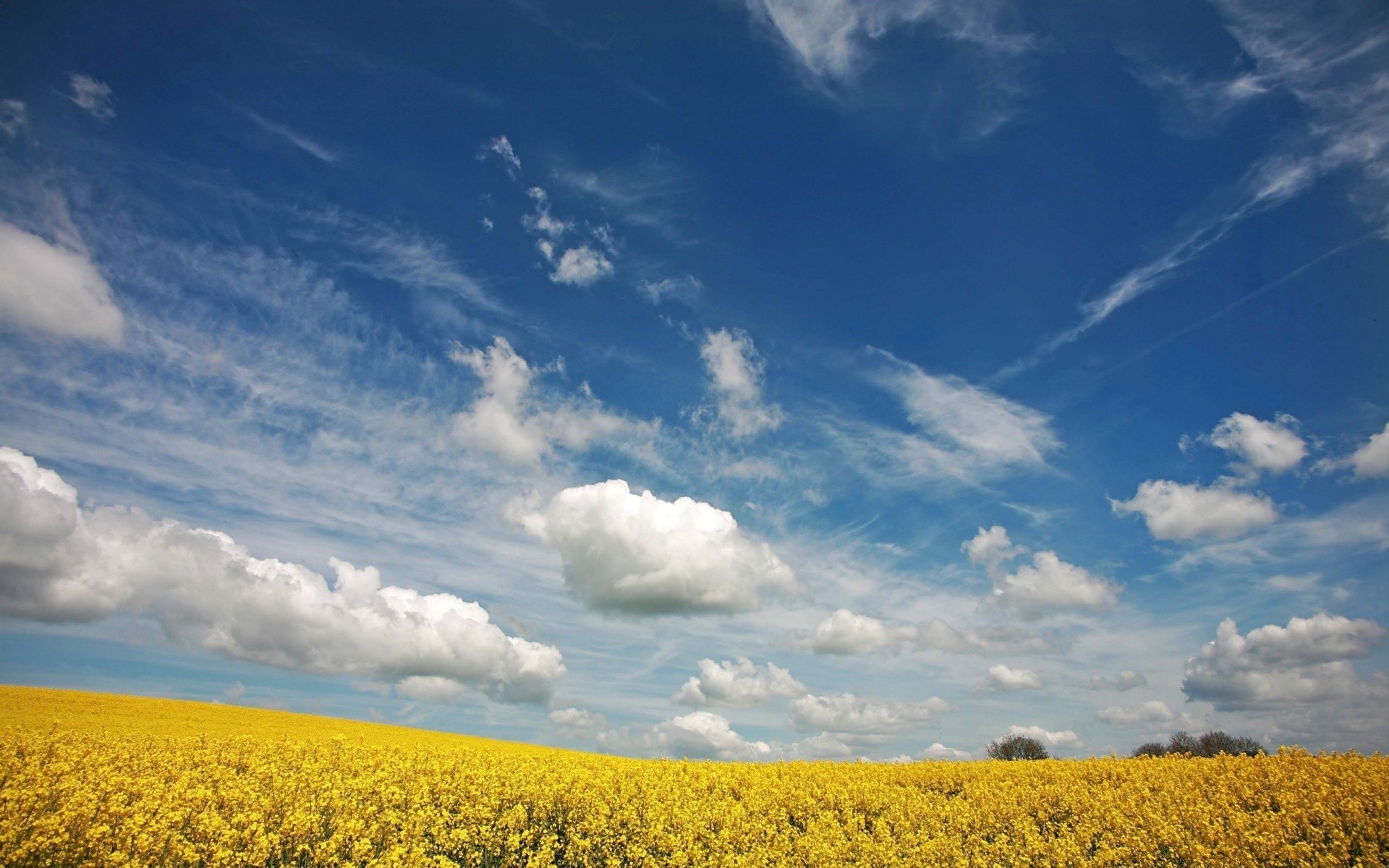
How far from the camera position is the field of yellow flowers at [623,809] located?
11461 mm

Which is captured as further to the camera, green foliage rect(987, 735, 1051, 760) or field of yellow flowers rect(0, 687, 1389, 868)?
green foliage rect(987, 735, 1051, 760)

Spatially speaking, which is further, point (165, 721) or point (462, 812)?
point (165, 721)

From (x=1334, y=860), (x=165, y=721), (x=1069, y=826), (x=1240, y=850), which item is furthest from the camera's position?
(x=165, y=721)

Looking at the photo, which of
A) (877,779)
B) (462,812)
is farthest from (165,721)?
(877,779)

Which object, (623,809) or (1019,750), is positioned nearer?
(623,809)

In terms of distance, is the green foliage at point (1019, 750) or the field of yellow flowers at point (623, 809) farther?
the green foliage at point (1019, 750)

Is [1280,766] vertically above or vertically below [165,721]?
above

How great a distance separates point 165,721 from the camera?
28.3 metres

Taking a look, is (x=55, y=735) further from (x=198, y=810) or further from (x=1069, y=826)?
(x=1069, y=826)

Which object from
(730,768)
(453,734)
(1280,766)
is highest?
(1280,766)

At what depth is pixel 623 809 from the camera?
1457 centimetres

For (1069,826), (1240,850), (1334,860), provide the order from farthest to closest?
(1069,826) → (1240,850) → (1334,860)

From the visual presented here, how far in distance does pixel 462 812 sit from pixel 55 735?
1340 centimetres

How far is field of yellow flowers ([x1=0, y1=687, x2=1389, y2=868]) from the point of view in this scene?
1146 centimetres
